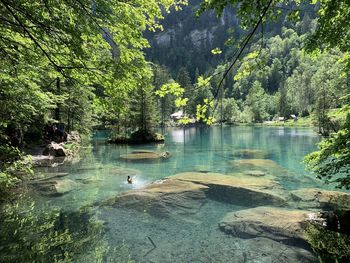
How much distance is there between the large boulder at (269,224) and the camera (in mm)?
10177

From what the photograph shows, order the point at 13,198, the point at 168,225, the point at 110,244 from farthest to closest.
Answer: the point at 13,198 → the point at 168,225 → the point at 110,244

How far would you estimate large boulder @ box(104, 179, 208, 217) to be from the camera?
13440 millimetres

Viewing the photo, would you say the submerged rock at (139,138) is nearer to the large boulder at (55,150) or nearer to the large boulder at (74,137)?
the large boulder at (74,137)

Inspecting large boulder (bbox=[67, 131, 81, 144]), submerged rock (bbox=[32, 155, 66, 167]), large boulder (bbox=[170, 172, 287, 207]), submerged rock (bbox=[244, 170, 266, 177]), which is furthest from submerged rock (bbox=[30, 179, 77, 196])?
large boulder (bbox=[67, 131, 81, 144])

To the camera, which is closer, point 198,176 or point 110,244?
point 110,244

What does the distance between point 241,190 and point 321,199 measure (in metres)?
3.84

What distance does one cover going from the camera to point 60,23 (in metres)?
6.12

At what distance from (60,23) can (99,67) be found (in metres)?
1.25

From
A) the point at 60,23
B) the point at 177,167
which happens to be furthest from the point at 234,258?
the point at 177,167

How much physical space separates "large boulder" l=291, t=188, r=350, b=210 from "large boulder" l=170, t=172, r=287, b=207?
2.42ft

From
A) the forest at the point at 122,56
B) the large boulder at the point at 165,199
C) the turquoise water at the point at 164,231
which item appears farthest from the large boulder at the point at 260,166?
the forest at the point at 122,56

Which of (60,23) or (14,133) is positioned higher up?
(60,23)

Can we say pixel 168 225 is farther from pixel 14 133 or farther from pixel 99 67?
pixel 14 133

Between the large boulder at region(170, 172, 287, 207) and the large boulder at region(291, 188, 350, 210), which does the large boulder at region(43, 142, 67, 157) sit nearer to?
the large boulder at region(170, 172, 287, 207)
